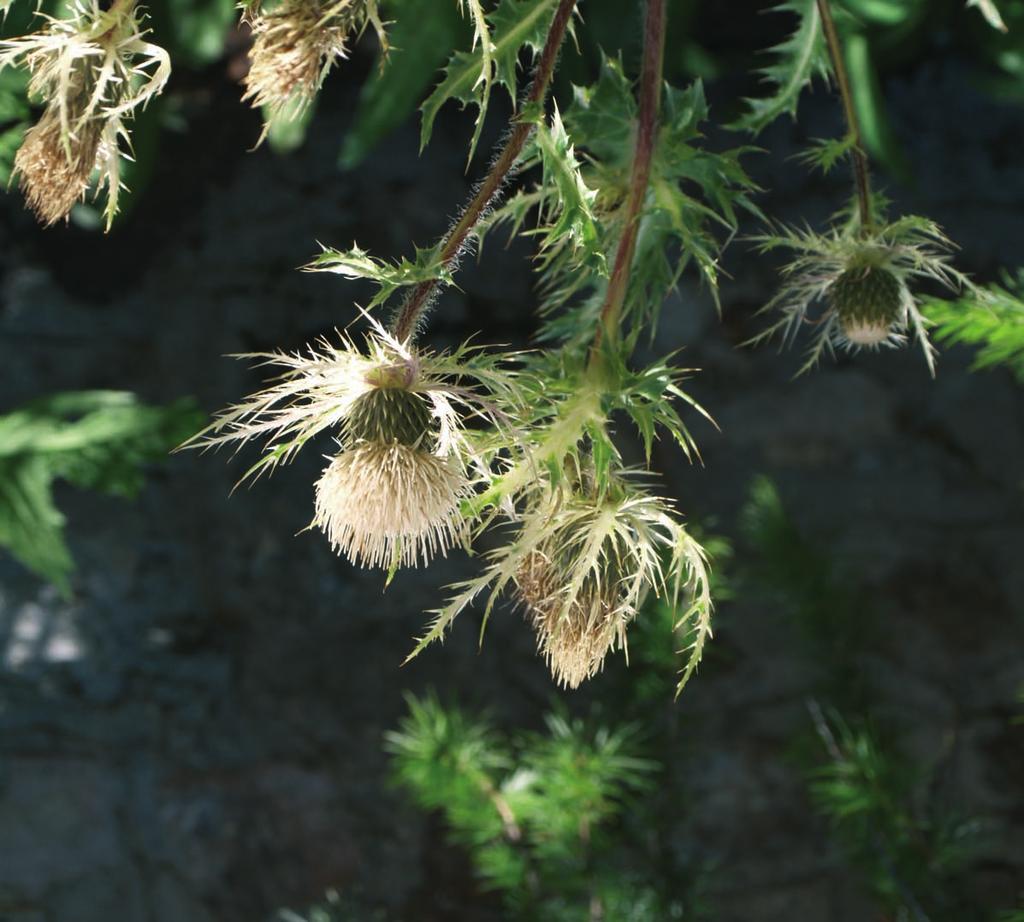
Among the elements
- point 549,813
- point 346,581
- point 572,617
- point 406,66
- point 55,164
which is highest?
point 55,164

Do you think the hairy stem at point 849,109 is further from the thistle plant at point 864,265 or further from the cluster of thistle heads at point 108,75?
the cluster of thistle heads at point 108,75

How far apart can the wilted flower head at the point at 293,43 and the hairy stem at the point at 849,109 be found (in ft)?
0.89


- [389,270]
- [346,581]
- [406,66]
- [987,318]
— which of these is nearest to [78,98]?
[389,270]

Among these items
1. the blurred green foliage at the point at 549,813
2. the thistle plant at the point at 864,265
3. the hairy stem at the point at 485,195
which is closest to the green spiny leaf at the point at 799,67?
the thistle plant at the point at 864,265

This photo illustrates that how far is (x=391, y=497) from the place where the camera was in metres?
0.46

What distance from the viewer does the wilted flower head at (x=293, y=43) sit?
41 cm

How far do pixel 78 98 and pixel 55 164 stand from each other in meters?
0.03

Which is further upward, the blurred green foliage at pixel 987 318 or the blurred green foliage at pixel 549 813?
the blurred green foliage at pixel 987 318

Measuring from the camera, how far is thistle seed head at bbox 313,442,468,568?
45cm

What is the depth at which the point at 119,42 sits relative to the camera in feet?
1.43

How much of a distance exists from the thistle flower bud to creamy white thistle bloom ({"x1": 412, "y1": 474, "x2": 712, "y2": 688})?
22 centimetres

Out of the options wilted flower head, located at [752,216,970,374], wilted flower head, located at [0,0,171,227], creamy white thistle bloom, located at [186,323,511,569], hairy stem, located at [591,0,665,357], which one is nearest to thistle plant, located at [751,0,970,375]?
wilted flower head, located at [752,216,970,374]

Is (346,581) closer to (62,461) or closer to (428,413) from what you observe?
(62,461)

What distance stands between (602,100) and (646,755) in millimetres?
663
